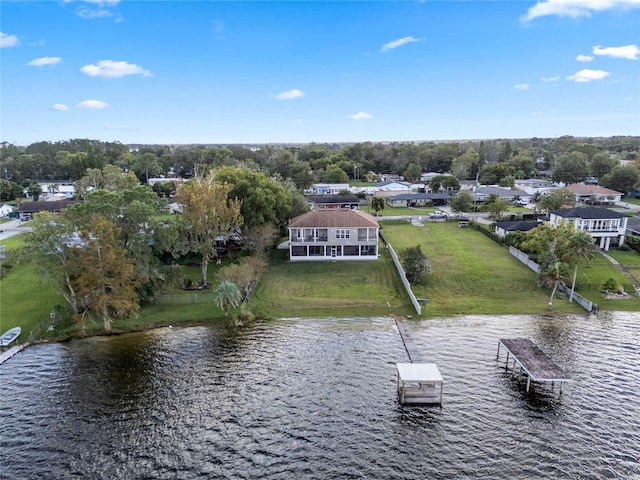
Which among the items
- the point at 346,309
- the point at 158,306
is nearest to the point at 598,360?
the point at 346,309

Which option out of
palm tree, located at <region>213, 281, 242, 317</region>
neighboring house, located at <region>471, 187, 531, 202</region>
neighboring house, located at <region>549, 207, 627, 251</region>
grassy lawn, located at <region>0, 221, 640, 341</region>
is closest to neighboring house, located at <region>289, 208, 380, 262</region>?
grassy lawn, located at <region>0, 221, 640, 341</region>

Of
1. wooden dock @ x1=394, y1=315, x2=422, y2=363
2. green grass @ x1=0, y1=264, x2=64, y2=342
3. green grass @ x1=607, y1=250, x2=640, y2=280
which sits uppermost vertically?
green grass @ x1=607, y1=250, x2=640, y2=280

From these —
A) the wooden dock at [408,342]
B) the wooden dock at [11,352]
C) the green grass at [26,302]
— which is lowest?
the wooden dock at [11,352]

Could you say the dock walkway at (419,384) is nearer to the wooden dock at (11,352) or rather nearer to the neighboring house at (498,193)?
the wooden dock at (11,352)

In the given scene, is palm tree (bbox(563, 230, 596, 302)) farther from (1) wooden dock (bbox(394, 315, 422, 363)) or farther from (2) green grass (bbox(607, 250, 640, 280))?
(1) wooden dock (bbox(394, 315, 422, 363))

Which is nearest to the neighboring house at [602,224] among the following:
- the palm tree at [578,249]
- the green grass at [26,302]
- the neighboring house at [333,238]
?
the palm tree at [578,249]

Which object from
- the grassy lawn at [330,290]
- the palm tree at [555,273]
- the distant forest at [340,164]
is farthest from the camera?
the distant forest at [340,164]

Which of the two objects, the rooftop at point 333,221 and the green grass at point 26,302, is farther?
the rooftop at point 333,221
